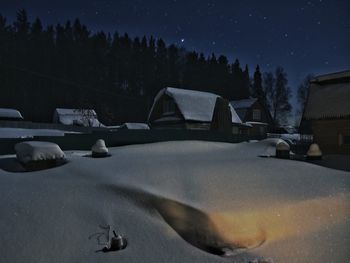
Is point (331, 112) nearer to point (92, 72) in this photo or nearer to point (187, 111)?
point (187, 111)

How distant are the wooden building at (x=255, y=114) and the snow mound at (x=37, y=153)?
35.7 meters

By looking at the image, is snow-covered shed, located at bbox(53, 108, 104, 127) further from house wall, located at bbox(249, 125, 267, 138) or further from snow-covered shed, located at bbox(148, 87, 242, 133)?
house wall, located at bbox(249, 125, 267, 138)

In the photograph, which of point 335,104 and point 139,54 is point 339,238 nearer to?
point 335,104

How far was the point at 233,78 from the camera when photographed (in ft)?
213

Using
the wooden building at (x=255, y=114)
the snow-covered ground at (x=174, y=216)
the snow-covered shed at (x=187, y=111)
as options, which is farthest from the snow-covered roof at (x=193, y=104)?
the snow-covered ground at (x=174, y=216)

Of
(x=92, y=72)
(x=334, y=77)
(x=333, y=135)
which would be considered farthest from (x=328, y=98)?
(x=92, y=72)

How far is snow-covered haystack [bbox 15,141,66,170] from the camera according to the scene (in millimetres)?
11797

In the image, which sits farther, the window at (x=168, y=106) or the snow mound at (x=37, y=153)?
the window at (x=168, y=106)

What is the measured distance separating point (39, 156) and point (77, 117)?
3338 centimetres

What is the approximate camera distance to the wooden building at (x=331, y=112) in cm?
1736

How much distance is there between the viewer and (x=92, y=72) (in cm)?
5466

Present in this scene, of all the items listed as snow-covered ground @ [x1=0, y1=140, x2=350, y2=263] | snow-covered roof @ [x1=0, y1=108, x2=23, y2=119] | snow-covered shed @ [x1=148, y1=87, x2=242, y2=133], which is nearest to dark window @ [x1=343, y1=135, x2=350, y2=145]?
snow-covered ground @ [x1=0, y1=140, x2=350, y2=263]

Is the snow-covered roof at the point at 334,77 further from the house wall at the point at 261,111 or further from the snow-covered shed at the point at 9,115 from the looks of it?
A: the snow-covered shed at the point at 9,115

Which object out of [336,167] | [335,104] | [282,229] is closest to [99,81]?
[335,104]
